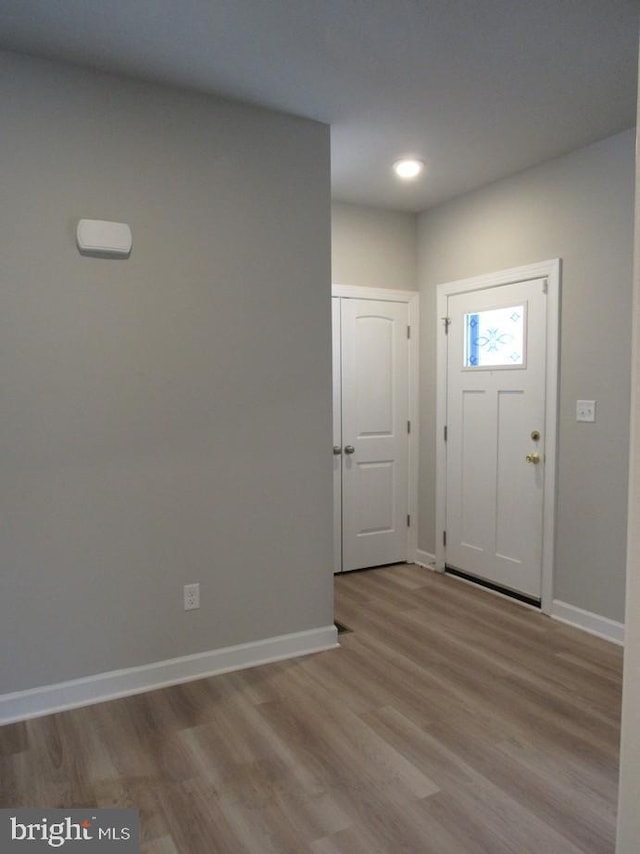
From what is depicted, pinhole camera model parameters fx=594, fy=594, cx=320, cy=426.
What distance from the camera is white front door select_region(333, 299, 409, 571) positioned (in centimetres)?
427

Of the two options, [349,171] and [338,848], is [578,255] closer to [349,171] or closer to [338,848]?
[349,171]

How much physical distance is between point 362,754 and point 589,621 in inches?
69.2

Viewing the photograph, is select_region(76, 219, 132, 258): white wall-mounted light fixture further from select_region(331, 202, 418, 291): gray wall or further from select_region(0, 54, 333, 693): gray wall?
select_region(331, 202, 418, 291): gray wall

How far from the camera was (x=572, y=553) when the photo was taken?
3.44 m

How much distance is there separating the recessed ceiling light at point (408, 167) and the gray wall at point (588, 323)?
0.62 meters

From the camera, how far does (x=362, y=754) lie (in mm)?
2197

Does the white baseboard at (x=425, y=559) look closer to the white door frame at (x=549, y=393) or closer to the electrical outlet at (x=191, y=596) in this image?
the white door frame at (x=549, y=393)

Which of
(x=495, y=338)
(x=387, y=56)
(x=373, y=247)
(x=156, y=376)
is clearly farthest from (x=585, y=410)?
(x=156, y=376)

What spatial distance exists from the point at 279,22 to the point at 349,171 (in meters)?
1.49

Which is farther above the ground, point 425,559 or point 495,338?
point 495,338

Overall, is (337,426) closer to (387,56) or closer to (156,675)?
(156,675)

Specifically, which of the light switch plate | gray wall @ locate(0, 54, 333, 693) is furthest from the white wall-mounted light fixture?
the light switch plate

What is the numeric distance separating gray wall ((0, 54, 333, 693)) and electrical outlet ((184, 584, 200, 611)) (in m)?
0.04

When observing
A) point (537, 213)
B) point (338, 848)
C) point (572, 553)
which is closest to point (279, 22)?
point (537, 213)
